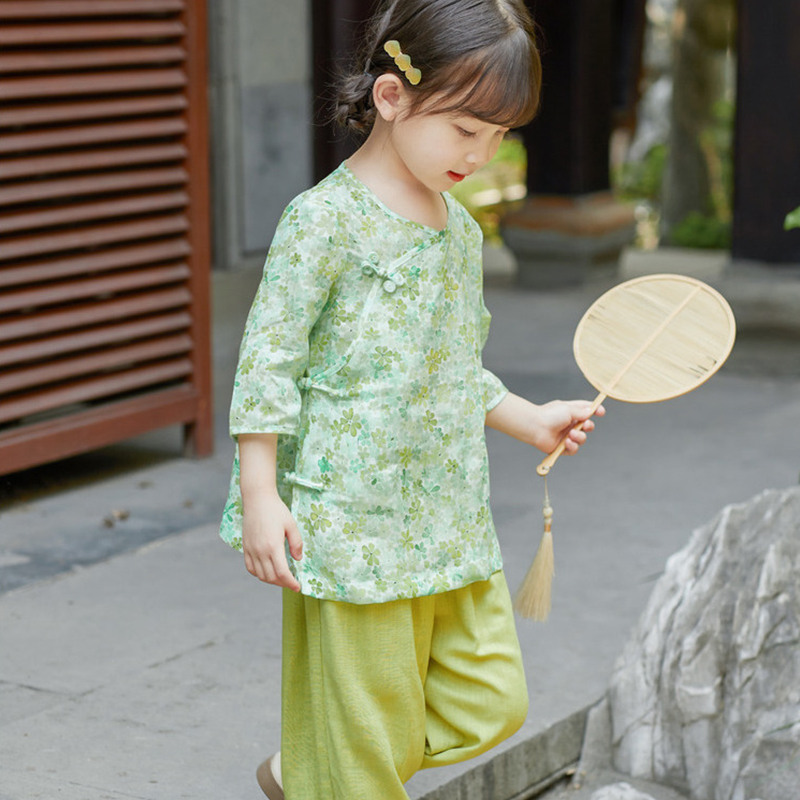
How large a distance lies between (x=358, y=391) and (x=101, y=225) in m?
2.89

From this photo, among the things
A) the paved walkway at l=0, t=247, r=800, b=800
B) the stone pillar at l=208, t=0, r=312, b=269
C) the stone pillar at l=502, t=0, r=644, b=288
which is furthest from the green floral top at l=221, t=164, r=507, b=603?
the stone pillar at l=502, t=0, r=644, b=288

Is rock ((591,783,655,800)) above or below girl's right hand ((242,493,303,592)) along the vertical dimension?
below

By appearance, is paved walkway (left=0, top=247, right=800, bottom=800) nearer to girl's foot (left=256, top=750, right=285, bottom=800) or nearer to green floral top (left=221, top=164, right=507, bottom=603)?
girl's foot (left=256, top=750, right=285, bottom=800)

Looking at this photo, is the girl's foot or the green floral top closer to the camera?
the green floral top

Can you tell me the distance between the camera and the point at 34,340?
4.81 meters

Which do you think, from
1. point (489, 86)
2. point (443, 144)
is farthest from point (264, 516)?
point (489, 86)

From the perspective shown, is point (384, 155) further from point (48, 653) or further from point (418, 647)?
point (48, 653)

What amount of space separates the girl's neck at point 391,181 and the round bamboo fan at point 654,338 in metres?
0.35

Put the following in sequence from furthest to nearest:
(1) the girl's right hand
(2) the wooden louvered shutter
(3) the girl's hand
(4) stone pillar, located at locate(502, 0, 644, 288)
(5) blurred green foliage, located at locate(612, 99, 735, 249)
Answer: (5) blurred green foliage, located at locate(612, 99, 735, 249) < (4) stone pillar, located at locate(502, 0, 644, 288) < (2) the wooden louvered shutter < (3) the girl's hand < (1) the girl's right hand

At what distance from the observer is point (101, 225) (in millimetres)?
5016

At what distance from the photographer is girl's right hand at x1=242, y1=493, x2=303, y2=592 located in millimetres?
2260

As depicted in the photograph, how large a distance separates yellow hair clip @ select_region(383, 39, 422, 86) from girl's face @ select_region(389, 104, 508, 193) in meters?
0.06

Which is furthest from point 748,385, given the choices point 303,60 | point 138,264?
point 138,264

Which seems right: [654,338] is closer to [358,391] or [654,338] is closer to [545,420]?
[545,420]
